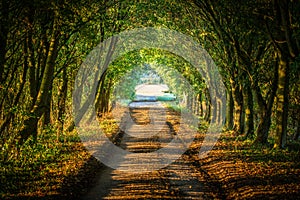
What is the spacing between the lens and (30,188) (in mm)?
10602

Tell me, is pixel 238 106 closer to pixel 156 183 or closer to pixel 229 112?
pixel 229 112

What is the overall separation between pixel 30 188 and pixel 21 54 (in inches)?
357

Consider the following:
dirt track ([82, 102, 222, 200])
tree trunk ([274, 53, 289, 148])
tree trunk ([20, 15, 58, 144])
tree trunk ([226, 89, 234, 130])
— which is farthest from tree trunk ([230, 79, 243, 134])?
tree trunk ([20, 15, 58, 144])

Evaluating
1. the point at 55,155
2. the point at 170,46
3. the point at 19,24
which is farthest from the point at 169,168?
the point at 170,46

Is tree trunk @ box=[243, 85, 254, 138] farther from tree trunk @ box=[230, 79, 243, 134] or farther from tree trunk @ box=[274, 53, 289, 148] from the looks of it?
tree trunk @ box=[274, 53, 289, 148]

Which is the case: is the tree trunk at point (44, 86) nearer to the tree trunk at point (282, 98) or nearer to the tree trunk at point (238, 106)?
the tree trunk at point (282, 98)

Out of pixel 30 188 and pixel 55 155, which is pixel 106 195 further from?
pixel 55 155

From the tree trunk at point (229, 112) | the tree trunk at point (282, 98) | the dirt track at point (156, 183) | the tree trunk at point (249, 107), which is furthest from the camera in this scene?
the tree trunk at point (229, 112)

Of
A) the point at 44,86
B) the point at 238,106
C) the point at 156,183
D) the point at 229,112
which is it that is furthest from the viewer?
the point at 229,112

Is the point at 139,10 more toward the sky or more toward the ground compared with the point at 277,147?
more toward the sky

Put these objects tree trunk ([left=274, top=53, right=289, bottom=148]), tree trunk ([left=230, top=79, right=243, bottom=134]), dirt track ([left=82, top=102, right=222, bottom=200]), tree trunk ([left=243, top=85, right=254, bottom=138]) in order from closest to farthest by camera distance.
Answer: dirt track ([left=82, top=102, right=222, bottom=200])
tree trunk ([left=274, top=53, right=289, bottom=148])
tree trunk ([left=243, top=85, right=254, bottom=138])
tree trunk ([left=230, top=79, right=243, bottom=134])

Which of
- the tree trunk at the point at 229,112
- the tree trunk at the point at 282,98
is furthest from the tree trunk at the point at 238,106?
the tree trunk at the point at 282,98

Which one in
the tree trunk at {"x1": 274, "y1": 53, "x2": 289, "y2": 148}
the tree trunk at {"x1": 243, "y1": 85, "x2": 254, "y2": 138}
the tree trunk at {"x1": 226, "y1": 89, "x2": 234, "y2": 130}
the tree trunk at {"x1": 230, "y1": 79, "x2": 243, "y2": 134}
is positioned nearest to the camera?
the tree trunk at {"x1": 274, "y1": 53, "x2": 289, "y2": 148}

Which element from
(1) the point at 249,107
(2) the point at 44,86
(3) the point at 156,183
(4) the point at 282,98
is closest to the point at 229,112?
(1) the point at 249,107
